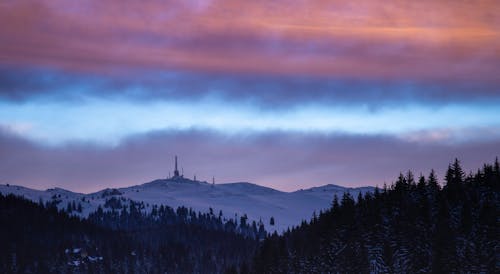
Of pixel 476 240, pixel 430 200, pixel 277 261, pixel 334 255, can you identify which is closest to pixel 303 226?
pixel 277 261

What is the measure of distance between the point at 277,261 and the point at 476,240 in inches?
2270

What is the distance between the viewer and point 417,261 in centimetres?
12625

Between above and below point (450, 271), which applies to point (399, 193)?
above

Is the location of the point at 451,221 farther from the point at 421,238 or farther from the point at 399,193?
the point at 399,193

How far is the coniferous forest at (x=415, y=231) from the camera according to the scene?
122 metres

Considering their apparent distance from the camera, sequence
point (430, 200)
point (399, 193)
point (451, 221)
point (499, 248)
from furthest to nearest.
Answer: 1. point (399, 193)
2. point (430, 200)
3. point (451, 221)
4. point (499, 248)

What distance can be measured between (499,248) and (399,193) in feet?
101

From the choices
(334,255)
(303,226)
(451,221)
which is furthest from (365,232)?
(303,226)

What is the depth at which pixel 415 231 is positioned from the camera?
13200 centimetres

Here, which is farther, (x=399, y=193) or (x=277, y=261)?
(x=277, y=261)

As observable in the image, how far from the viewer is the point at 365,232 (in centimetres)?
14388

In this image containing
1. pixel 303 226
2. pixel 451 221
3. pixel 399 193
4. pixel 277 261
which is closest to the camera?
pixel 451 221

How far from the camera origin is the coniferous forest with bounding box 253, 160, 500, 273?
122 m

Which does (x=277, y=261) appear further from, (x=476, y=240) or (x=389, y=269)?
(x=476, y=240)
